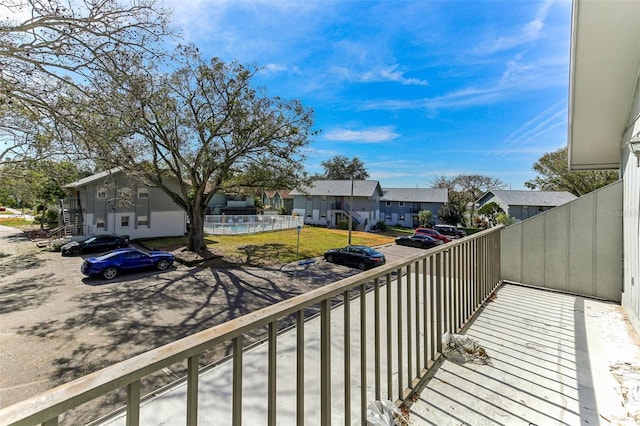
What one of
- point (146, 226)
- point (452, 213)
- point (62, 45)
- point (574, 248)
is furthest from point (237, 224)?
point (452, 213)

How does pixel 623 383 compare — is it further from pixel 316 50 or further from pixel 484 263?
pixel 316 50

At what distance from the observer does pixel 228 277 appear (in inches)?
475

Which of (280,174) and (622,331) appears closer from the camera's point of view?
(622,331)

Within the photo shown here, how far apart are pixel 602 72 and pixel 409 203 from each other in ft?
116

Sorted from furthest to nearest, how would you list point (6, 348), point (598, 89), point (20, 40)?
point (6, 348)
point (20, 40)
point (598, 89)

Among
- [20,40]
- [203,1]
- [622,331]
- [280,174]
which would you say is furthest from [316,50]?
[622,331]

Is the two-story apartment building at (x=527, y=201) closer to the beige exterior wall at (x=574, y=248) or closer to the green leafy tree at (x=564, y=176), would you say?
the green leafy tree at (x=564, y=176)

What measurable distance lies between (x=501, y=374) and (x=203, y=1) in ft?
28.1

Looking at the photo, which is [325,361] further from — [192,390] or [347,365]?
[192,390]

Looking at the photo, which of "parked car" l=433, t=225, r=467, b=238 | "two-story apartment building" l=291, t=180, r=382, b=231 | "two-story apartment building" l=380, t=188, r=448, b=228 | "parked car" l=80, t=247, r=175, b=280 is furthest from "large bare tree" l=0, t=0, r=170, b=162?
"two-story apartment building" l=380, t=188, r=448, b=228

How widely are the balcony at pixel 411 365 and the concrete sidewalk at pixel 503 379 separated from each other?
14 millimetres

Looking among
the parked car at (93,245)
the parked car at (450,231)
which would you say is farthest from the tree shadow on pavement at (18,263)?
the parked car at (450,231)

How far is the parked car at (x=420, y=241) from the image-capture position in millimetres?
21406

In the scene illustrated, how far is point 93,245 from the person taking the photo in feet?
53.2
